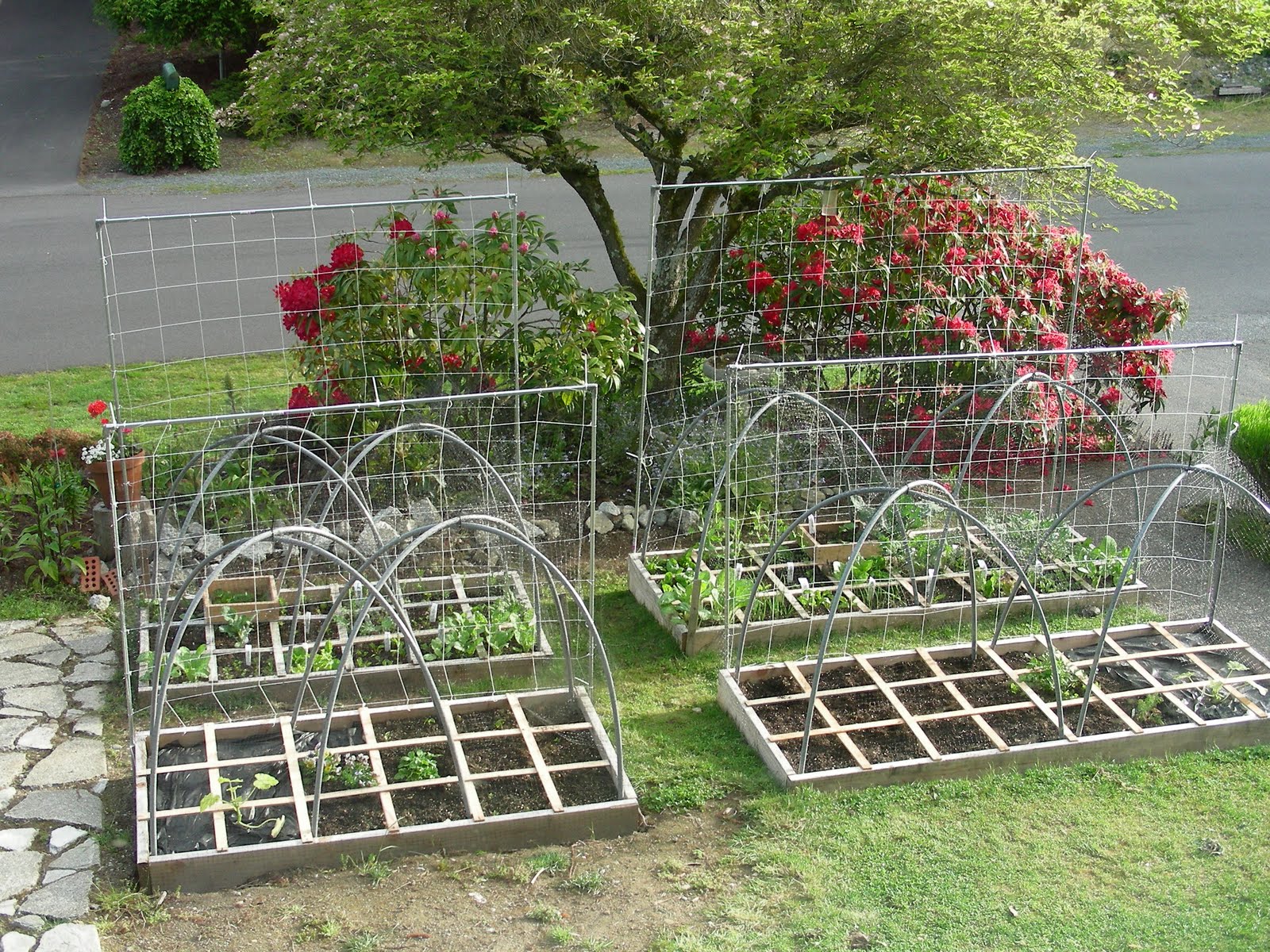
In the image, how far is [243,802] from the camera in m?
4.55

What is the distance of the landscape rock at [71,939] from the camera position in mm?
4035

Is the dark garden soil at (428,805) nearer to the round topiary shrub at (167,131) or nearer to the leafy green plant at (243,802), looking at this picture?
the leafy green plant at (243,802)

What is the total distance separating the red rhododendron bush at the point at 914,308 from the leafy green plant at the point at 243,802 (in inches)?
156

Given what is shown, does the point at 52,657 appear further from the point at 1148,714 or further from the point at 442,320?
the point at 1148,714

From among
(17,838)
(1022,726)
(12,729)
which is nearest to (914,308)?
(1022,726)

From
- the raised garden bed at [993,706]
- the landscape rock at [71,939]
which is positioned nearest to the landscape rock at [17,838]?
the landscape rock at [71,939]

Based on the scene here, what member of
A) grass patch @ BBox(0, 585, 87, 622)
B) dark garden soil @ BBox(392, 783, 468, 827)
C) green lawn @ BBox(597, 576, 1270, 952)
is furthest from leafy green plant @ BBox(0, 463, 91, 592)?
green lawn @ BBox(597, 576, 1270, 952)

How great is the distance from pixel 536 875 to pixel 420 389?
3476 mm

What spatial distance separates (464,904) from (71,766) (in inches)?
73.8

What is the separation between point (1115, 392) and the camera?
7902mm

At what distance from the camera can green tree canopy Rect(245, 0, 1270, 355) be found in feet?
21.7

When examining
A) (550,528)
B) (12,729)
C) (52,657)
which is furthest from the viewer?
(550,528)

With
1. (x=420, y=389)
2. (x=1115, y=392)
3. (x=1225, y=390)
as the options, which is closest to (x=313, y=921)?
(x=420, y=389)

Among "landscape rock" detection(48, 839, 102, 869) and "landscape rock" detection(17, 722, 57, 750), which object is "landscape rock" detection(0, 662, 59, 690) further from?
"landscape rock" detection(48, 839, 102, 869)
